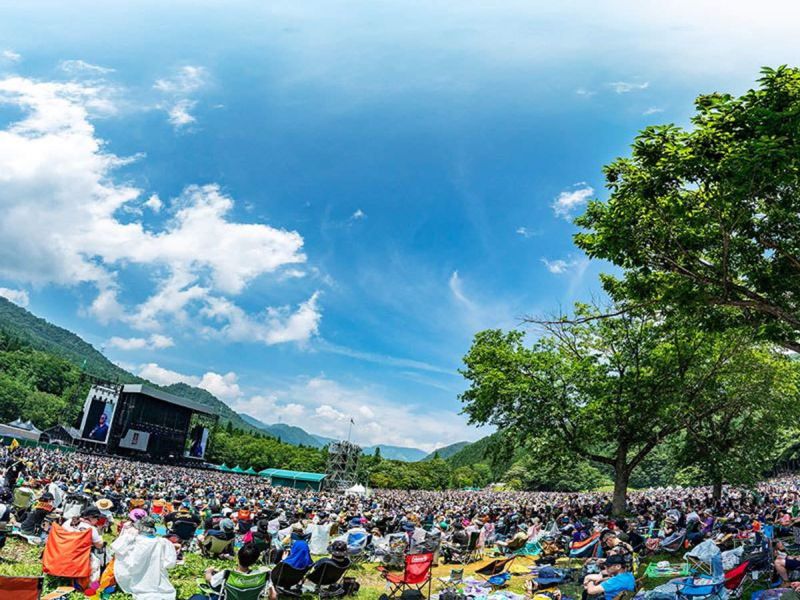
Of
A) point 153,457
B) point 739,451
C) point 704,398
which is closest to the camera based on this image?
point 704,398

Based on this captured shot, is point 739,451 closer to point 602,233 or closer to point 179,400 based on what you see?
point 602,233

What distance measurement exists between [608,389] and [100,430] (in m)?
67.0

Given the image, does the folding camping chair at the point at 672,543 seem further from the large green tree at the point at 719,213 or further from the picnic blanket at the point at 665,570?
the large green tree at the point at 719,213

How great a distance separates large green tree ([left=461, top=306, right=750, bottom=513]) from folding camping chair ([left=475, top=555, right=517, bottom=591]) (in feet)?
30.7

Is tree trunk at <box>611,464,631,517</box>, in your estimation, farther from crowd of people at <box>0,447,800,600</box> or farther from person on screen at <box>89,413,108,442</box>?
person on screen at <box>89,413,108,442</box>

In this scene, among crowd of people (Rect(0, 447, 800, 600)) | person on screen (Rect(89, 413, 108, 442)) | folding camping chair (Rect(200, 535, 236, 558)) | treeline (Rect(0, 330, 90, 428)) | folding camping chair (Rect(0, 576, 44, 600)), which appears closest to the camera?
folding camping chair (Rect(0, 576, 44, 600))

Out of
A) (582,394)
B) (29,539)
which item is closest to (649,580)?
(582,394)

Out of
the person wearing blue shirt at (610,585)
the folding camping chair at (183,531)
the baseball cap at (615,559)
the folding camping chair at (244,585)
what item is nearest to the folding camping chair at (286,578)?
the folding camping chair at (244,585)

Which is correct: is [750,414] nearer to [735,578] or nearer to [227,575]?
[735,578]

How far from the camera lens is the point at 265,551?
1110 cm

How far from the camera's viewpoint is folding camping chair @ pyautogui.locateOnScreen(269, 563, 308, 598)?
8281 mm

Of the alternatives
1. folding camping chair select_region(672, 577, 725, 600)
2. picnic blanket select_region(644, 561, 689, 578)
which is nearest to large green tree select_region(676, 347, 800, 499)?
picnic blanket select_region(644, 561, 689, 578)

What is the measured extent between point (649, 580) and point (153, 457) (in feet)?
255

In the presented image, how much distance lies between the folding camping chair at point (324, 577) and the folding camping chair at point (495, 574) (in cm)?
324
